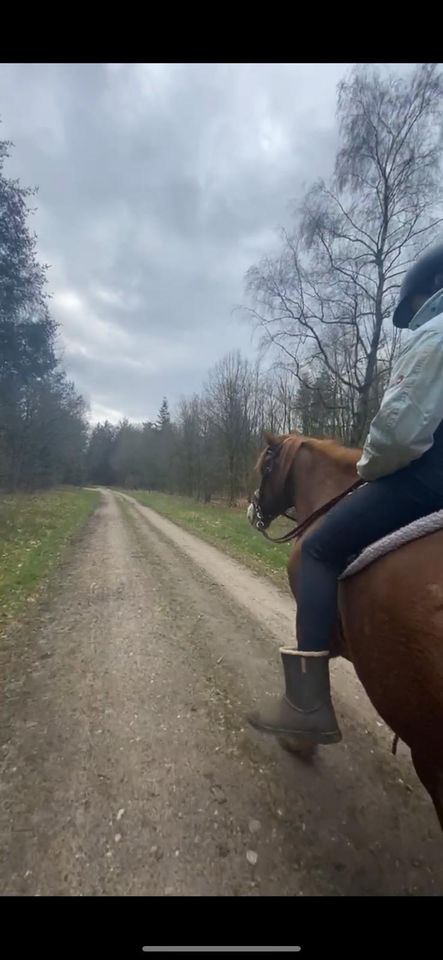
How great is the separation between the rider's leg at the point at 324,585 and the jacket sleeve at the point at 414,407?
0.19 meters

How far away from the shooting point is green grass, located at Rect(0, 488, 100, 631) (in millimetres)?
5875

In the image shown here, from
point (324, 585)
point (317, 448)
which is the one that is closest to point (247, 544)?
point (317, 448)

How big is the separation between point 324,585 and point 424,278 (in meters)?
1.52

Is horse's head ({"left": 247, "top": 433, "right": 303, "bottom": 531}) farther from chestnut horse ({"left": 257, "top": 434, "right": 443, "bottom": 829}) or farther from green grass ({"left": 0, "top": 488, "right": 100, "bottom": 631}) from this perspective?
green grass ({"left": 0, "top": 488, "right": 100, "bottom": 631})

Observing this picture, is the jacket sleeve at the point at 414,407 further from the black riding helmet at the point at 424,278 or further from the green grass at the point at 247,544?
the green grass at the point at 247,544

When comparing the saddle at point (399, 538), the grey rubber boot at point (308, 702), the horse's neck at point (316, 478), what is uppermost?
the horse's neck at point (316, 478)

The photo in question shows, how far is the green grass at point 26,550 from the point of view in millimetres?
5875

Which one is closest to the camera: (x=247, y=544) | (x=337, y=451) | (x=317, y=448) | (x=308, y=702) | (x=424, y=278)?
(x=424, y=278)

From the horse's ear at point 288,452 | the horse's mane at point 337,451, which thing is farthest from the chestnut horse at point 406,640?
the horse's ear at point 288,452

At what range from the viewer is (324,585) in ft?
6.34

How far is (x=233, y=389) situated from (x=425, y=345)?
31147 millimetres
